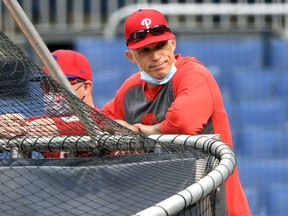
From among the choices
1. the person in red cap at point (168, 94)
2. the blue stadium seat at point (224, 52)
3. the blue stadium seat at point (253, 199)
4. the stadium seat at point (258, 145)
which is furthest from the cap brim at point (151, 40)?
the blue stadium seat at point (224, 52)

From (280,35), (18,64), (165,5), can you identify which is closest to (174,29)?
(165,5)

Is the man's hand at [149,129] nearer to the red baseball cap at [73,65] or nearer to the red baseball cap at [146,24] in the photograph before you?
the red baseball cap at [146,24]

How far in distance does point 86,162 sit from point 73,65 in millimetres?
1307

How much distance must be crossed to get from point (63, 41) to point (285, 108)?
2349 mm

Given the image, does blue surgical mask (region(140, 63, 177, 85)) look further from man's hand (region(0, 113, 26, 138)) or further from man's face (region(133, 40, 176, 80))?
man's hand (region(0, 113, 26, 138))

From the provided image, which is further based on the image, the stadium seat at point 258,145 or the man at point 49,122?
the stadium seat at point 258,145

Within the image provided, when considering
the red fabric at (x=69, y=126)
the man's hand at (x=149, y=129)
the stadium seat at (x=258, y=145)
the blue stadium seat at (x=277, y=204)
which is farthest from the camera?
the stadium seat at (x=258, y=145)

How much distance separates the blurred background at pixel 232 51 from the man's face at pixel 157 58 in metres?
4.05

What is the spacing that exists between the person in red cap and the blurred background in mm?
3978

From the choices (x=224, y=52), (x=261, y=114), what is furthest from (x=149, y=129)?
(x=224, y=52)

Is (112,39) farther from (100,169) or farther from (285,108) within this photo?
(100,169)

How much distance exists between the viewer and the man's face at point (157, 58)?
4.46m

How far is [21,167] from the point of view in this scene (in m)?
3.55

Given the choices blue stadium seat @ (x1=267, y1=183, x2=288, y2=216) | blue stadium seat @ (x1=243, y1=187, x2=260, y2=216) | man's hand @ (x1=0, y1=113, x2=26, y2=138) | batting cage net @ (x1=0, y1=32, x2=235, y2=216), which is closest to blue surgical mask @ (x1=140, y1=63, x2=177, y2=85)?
batting cage net @ (x1=0, y1=32, x2=235, y2=216)
